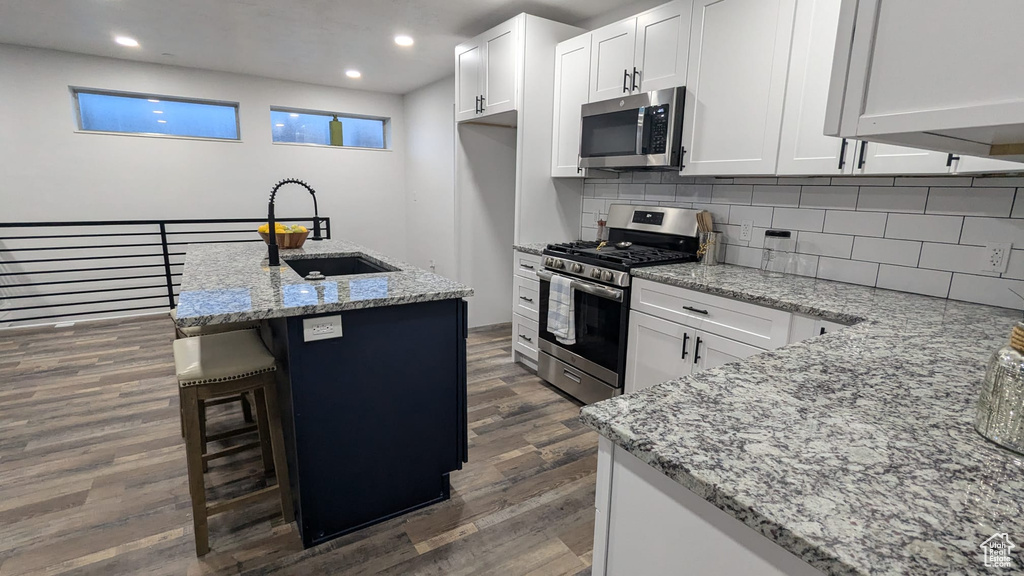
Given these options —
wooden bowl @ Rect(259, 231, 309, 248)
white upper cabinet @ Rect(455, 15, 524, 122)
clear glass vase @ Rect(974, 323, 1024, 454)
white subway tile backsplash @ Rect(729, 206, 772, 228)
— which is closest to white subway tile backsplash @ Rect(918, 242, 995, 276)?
white subway tile backsplash @ Rect(729, 206, 772, 228)

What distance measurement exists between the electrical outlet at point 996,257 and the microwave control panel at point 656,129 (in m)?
1.43

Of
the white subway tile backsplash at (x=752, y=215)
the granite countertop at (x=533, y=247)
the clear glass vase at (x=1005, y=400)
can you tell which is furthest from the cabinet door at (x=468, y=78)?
the clear glass vase at (x=1005, y=400)

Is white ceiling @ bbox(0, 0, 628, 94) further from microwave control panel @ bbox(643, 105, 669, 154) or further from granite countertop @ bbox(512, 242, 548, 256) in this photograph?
granite countertop @ bbox(512, 242, 548, 256)

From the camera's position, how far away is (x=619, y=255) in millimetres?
2826

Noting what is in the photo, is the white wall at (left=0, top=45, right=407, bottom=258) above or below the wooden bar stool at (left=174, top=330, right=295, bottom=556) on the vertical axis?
above

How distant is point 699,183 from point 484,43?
1.93 meters

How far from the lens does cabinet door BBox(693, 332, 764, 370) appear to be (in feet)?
7.14

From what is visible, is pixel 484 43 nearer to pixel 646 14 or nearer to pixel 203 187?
pixel 646 14

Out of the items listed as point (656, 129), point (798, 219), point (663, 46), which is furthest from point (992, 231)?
point (663, 46)

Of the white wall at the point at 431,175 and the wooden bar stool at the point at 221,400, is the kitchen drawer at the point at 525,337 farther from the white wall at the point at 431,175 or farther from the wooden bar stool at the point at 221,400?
the wooden bar stool at the point at 221,400

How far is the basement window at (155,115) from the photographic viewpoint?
4.79 m

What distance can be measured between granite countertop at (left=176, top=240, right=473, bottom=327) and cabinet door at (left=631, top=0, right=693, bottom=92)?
1.74 m

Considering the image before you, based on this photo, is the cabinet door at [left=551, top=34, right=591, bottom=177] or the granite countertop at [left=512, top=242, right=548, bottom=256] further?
the granite countertop at [left=512, top=242, right=548, bottom=256]

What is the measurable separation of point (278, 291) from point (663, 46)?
2.37m
